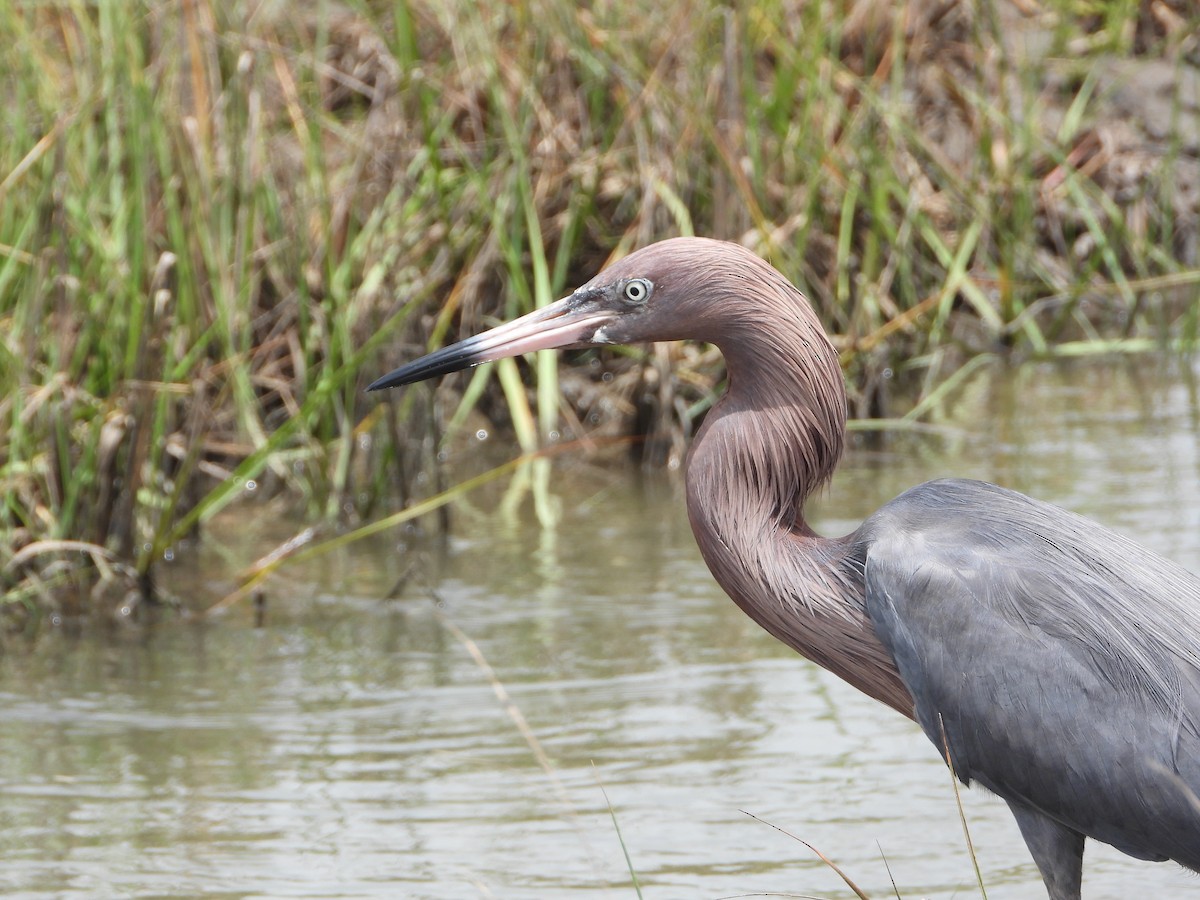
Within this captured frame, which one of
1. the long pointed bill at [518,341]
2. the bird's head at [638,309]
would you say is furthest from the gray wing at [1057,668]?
the long pointed bill at [518,341]

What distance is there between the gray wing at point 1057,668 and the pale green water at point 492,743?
33.9 inches

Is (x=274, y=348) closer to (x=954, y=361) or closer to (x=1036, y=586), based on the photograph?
(x=954, y=361)

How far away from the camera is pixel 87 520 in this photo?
5934mm

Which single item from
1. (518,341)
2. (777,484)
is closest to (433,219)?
(518,341)

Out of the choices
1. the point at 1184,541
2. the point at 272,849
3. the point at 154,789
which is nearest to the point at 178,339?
the point at 154,789

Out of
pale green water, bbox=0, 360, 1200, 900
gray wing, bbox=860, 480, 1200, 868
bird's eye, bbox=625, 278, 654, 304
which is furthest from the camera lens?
pale green water, bbox=0, 360, 1200, 900

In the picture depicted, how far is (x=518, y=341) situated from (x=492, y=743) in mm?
1555

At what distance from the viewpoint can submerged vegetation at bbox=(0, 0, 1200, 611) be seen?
6141 millimetres

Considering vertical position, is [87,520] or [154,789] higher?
[87,520]

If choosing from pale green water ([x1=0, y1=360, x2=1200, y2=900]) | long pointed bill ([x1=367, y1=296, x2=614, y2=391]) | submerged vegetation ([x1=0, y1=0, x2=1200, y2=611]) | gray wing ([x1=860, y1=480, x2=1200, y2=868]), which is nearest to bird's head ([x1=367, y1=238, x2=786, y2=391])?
long pointed bill ([x1=367, y1=296, x2=614, y2=391])

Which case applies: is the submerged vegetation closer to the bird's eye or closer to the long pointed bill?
the long pointed bill

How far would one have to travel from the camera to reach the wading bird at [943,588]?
3.44 m

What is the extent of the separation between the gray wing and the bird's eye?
0.75 meters

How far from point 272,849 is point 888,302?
4.51 metres
